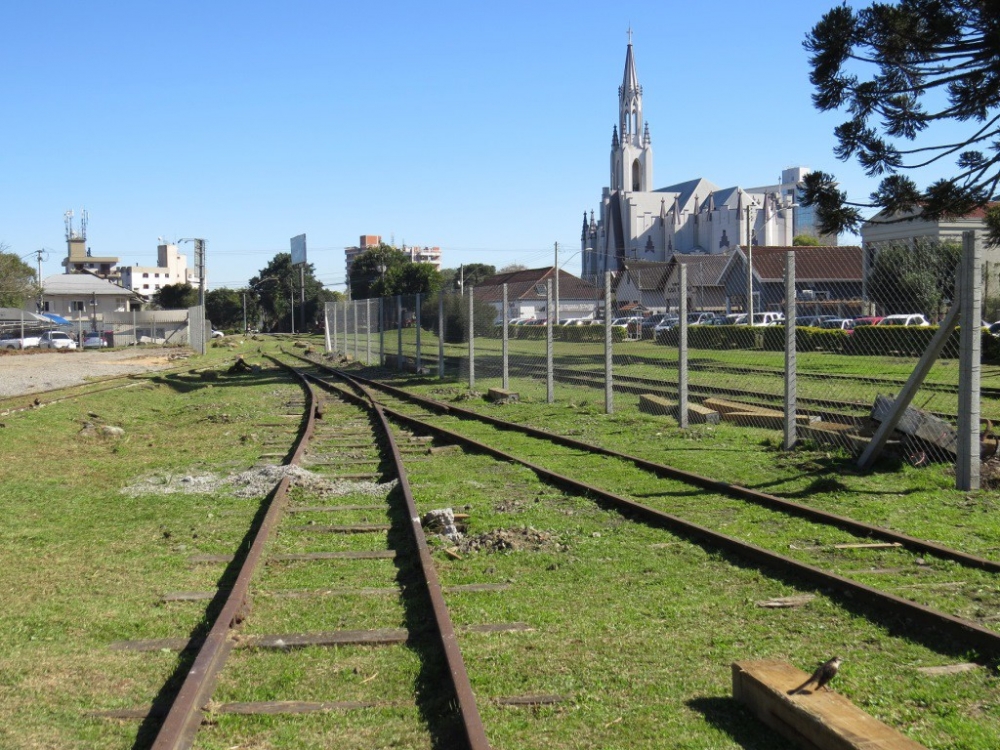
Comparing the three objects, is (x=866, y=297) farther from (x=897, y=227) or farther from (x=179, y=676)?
(x=897, y=227)

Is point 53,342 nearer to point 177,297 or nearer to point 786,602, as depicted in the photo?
point 786,602

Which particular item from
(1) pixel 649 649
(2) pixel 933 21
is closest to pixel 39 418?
(1) pixel 649 649

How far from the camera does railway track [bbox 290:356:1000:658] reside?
565 centimetres

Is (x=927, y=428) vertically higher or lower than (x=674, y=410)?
higher

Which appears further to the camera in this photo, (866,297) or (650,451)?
(650,451)

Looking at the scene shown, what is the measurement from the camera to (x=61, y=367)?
128 ft

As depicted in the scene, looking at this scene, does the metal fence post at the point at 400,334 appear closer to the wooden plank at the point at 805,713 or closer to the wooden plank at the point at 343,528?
the wooden plank at the point at 343,528

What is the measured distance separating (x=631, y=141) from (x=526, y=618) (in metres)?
174

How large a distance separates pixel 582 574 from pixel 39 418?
1374 cm

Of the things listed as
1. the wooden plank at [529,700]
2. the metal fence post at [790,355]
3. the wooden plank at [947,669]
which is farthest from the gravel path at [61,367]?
the wooden plank at [947,669]

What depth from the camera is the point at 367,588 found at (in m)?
6.39

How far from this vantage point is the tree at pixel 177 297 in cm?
14219

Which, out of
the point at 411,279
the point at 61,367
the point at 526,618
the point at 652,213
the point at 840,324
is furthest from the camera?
the point at 652,213

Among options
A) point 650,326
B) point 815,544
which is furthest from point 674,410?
point 815,544
